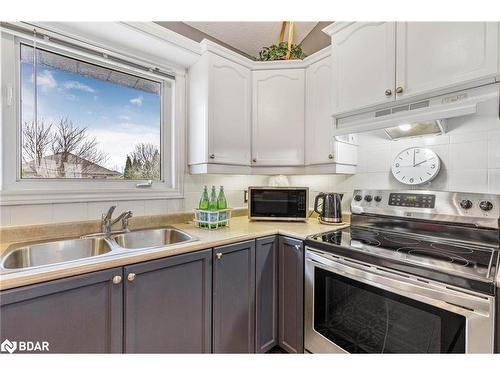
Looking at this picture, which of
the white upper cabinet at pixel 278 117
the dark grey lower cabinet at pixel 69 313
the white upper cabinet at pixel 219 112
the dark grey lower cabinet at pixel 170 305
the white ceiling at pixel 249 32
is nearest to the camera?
the dark grey lower cabinet at pixel 69 313

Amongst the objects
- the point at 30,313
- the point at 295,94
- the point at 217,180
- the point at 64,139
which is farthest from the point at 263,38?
the point at 30,313

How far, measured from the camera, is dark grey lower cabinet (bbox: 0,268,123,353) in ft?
2.58

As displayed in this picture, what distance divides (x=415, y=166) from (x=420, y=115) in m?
0.45

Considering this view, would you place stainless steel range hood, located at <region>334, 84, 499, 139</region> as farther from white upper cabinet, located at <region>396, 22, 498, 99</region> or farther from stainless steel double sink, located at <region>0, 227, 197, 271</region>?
stainless steel double sink, located at <region>0, 227, 197, 271</region>

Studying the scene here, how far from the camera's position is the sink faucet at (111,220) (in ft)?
4.58

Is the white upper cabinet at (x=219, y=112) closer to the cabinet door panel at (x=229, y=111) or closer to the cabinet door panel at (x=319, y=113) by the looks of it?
the cabinet door panel at (x=229, y=111)

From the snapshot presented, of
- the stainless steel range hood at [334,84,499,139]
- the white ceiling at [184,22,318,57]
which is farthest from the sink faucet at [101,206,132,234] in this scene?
the white ceiling at [184,22,318,57]

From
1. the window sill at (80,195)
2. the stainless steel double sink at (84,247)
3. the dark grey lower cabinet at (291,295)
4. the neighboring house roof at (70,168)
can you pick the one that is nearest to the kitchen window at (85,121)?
the neighboring house roof at (70,168)

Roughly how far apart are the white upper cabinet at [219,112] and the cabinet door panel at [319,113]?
469mm

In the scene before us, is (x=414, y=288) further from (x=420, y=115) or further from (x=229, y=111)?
(x=229, y=111)

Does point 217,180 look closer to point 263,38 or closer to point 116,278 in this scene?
point 116,278

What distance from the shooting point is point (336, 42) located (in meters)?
1.58

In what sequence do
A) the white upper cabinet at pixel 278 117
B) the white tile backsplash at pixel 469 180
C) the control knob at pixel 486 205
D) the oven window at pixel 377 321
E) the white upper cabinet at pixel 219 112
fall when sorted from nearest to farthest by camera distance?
the oven window at pixel 377 321, the control knob at pixel 486 205, the white tile backsplash at pixel 469 180, the white upper cabinet at pixel 219 112, the white upper cabinet at pixel 278 117

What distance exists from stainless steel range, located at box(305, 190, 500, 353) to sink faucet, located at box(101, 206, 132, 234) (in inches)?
44.4
